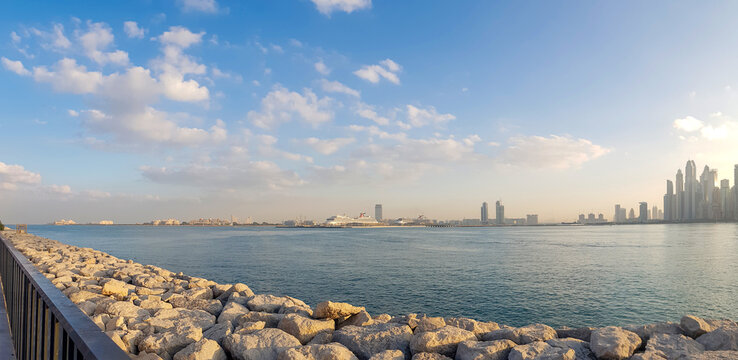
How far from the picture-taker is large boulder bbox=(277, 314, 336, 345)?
4.99 m

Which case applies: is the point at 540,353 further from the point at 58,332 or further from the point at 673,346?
the point at 58,332

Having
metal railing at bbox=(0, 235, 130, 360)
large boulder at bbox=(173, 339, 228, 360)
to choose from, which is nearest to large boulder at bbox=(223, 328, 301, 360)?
large boulder at bbox=(173, 339, 228, 360)

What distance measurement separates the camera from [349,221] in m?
173

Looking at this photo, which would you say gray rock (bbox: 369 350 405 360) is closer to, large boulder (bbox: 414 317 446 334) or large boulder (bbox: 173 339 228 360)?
large boulder (bbox: 414 317 446 334)

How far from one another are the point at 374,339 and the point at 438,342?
77cm

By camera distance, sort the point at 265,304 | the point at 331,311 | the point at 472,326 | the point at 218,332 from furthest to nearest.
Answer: the point at 265,304 → the point at 331,311 → the point at 472,326 → the point at 218,332

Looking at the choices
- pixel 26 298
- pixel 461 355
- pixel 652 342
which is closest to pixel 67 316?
pixel 26 298

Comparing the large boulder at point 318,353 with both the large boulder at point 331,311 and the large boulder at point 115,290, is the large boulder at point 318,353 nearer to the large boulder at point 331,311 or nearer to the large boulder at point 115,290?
the large boulder at point 331,311

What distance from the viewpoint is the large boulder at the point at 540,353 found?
3.91 meters

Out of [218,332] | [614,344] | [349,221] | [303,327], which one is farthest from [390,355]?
[349,221]

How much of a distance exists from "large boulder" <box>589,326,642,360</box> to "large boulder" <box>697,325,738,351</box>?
2.39 feet

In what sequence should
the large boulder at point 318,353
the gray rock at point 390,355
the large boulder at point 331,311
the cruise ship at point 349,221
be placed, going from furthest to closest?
the cruise ship at point 349,221
the large boulder at point 331,311
the gray rock at point 390,355
the large boulder at point 318,353

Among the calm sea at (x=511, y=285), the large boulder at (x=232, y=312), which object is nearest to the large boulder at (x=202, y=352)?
the large boulder at (x=232, y=312)

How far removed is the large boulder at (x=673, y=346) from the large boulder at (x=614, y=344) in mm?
145
